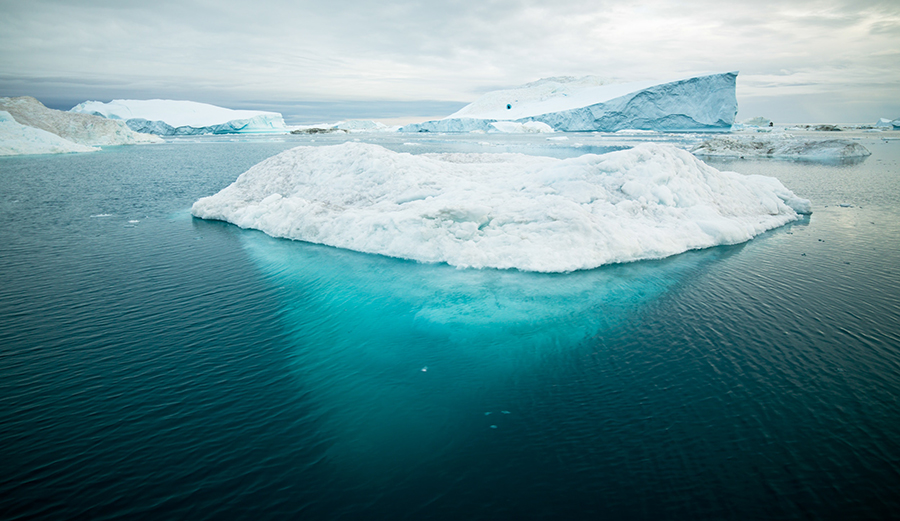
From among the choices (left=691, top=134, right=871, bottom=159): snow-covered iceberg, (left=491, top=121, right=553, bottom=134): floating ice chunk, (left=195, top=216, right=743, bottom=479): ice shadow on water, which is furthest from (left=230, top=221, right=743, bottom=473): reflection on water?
(left=491, top=121, right=553, bottom=134): floating ice chunk

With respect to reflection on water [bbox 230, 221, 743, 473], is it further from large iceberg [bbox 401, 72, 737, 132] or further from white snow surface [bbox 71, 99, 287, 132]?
white snow surface [bbox 71, 99, 287, 132]

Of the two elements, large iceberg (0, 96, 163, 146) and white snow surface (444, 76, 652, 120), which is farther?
white snow surface (444, 76, 652, 120)

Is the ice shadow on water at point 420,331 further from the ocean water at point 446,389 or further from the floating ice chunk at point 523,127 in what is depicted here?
the floating ice chunk at point 523,127

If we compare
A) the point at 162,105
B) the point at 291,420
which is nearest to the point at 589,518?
the point at 291,420

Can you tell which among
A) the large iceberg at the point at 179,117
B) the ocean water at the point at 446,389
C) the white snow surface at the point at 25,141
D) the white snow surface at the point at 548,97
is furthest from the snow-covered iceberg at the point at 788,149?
the large iceberg at the point at 179,117

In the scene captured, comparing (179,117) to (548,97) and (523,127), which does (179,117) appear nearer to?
(523,127)

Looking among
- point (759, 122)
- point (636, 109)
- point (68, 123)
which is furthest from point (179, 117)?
point (759, 122)

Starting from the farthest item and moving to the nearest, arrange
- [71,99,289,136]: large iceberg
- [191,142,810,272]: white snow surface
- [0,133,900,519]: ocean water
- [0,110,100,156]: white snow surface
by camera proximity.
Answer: [71,99,289,136]: large iceberg < [0,110,100,156]: white snow surface < [191,142,810,272]: white snow surface < [0,133,900,519]: ocean water
